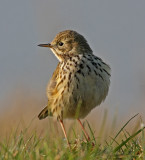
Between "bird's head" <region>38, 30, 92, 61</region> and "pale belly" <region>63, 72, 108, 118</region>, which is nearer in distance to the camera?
"pale belly" <region>63, 72, 108, 118</region>

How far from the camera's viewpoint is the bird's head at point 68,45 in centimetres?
621

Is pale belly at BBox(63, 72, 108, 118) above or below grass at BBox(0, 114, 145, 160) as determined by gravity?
above

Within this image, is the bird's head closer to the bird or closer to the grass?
the bird

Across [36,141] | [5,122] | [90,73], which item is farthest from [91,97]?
[5,122]

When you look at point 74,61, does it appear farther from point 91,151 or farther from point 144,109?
point 144,109

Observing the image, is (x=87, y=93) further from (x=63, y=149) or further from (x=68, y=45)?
(x=63, y=149)

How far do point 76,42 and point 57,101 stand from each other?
956 mm

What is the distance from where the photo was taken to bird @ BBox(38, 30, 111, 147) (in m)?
5.55

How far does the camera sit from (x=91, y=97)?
564 centimetres

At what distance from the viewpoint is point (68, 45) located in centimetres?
635

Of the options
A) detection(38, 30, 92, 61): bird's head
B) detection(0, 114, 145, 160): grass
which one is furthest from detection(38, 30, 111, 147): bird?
detection(0, 114, 145, 160): grass

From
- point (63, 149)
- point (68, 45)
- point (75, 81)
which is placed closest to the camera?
point (63, 149)

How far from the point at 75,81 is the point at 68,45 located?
978 millimetres

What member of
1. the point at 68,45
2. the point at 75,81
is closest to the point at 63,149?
the point at 75,81
